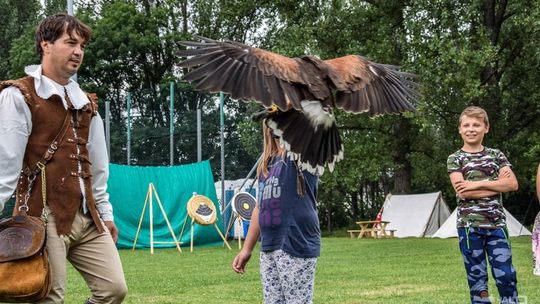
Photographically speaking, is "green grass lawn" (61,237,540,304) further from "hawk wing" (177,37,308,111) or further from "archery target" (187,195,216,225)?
"hawk wing" (177,37,308,111)

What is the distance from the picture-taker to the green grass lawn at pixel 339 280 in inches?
297

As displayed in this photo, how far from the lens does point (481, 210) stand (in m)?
5.30

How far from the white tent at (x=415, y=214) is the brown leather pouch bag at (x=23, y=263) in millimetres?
21445

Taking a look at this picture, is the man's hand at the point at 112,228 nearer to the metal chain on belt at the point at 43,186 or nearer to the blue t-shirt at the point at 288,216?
the metal chain on belt at the point at 43,186

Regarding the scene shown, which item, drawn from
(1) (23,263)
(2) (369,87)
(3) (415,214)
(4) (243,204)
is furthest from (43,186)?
(3) (415,214)

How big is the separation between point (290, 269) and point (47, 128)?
125 cm

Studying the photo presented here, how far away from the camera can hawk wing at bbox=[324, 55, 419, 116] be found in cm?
355

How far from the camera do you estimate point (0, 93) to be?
Answer: 352cm

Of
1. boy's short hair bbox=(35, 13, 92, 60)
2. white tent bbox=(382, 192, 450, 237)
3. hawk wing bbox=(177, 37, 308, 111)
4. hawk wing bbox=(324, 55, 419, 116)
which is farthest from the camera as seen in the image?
white tent bbox=(382, 192, 450, 237)

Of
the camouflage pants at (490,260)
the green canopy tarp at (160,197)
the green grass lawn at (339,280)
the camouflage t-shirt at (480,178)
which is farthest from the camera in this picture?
the green canopy tarp at (160,197)

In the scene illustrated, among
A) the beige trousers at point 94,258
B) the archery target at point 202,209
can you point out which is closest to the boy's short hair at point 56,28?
the beige trousers at point 94,258

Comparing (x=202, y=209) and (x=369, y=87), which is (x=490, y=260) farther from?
(x=202, y=209)

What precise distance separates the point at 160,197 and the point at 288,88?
51.8 feet

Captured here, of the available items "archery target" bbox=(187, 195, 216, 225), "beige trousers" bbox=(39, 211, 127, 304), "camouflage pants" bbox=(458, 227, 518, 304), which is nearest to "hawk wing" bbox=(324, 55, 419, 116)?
"beige trousers" bbox=(39, 211, 127, 304)
